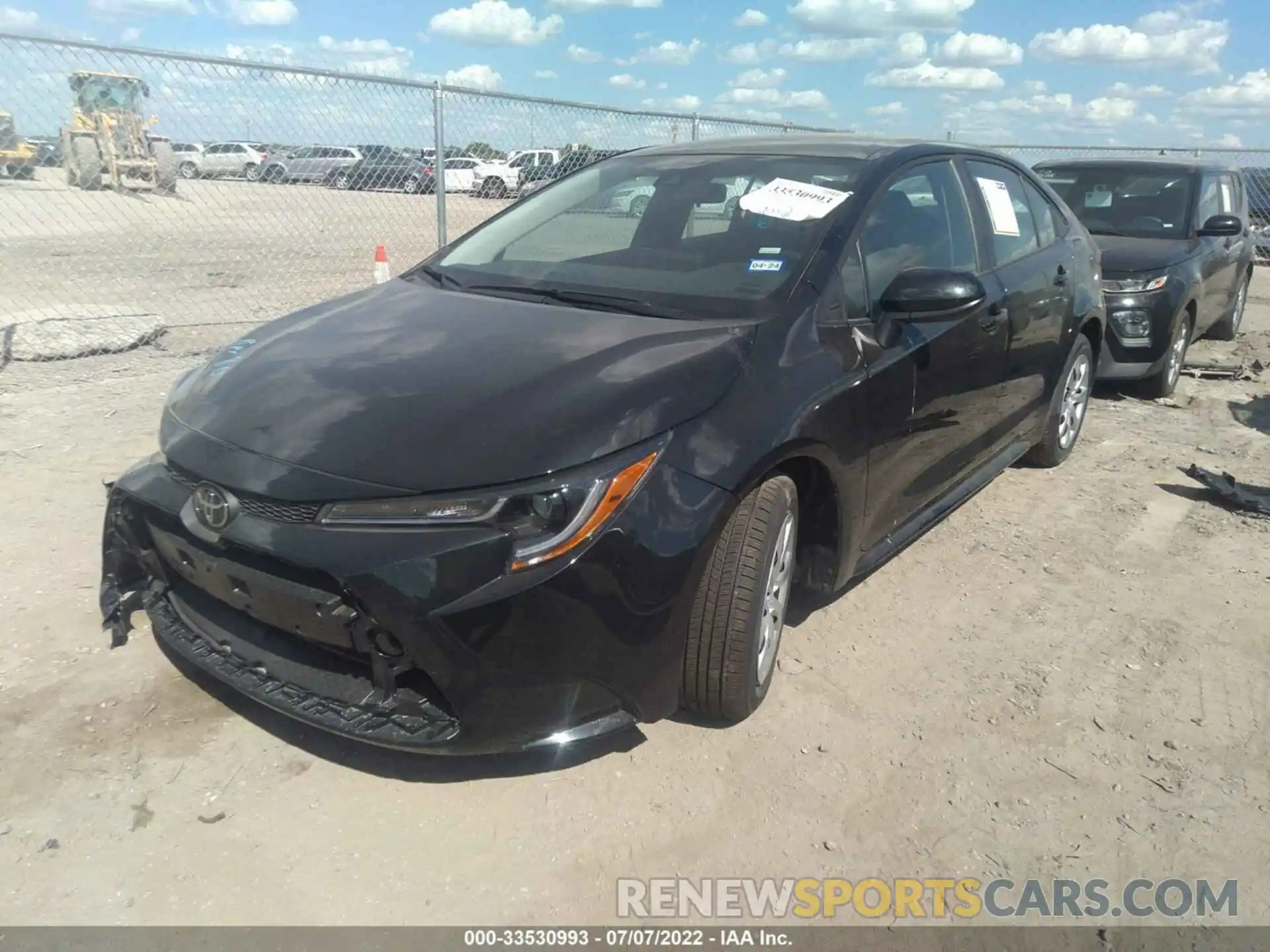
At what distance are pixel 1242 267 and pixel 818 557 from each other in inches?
301

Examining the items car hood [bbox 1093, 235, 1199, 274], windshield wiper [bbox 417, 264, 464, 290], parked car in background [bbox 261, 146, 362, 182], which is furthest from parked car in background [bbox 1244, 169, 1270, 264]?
windshield wiper [bbox 417, 264, 464, 290]

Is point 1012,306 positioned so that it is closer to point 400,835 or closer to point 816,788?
point 816,788

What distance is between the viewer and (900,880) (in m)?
2.29

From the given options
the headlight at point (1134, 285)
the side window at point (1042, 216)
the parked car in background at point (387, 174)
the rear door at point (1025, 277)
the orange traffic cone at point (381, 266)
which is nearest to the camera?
the rear door at point (1025, 277)

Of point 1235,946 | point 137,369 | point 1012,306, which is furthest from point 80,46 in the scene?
point 1235,946

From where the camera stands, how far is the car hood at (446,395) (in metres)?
2.26

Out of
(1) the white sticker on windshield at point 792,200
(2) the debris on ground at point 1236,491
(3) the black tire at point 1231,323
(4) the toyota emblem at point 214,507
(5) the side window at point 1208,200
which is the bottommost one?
(2) the debris on ground at point 1236,491

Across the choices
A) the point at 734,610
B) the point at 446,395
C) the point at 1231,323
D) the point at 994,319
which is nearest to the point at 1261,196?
the point at 1231,323

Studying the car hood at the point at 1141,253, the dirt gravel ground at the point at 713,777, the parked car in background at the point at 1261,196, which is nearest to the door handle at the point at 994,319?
the dirt gravel ground at the point at 713,777

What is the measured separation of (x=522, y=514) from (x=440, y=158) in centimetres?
565

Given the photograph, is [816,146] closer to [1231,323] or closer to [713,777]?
[713,777]

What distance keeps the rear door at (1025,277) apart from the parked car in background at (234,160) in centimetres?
537

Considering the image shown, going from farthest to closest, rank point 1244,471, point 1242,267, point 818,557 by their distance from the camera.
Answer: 1. point 1242,267
2. point 1244,471
3. point 818,557

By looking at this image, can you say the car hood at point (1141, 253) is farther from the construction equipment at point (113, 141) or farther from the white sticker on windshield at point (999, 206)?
the construction equipment at point (113, 141)
